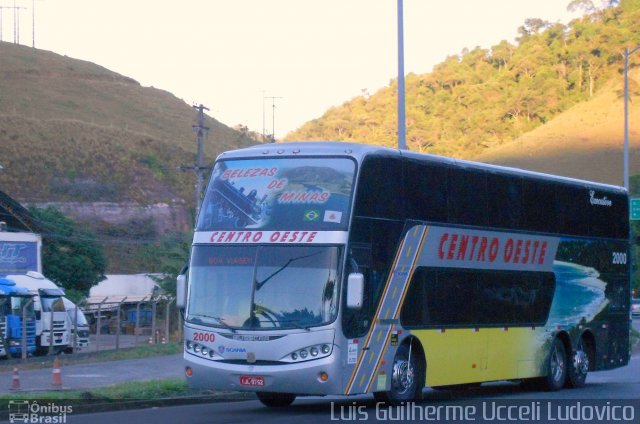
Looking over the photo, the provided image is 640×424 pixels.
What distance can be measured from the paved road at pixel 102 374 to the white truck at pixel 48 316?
22.2 feet

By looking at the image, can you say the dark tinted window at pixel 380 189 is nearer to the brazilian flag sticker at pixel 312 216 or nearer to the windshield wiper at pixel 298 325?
the brazilian flag sticker at pixel 312 216

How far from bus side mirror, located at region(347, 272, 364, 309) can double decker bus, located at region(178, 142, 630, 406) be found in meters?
0.02

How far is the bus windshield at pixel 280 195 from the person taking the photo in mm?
14945

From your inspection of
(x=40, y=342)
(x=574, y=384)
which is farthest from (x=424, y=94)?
(x=574, y=384)

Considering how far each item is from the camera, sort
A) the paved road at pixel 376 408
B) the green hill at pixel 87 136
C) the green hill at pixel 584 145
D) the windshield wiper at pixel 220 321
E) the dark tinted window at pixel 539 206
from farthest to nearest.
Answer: the green hill at pixel 584 145
the green hill at pixel 87 136
the dark tinted window at pixel 539 206
the windshield wiper at pixel 220 321
the paved road at pixel 376 408

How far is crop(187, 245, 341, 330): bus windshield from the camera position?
14570mm

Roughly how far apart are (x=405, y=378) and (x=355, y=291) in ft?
7.62

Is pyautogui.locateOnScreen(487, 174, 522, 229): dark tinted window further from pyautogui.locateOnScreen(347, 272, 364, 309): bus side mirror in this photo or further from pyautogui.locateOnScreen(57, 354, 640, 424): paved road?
pyautogui.locateOnScreen(347, 272, 364, 309): bus side mirror

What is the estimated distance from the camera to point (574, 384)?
68.5 ft

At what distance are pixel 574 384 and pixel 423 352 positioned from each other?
19.3 ft

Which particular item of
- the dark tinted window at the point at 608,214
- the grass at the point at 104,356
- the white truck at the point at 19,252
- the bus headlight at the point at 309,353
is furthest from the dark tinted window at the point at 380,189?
the white truck at the point at 19,252

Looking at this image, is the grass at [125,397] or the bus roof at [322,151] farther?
the grass at [125,397]

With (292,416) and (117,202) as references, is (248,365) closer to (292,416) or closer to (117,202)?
(292,416)

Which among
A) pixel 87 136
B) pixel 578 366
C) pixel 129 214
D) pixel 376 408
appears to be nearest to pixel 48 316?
pixel 578 366
